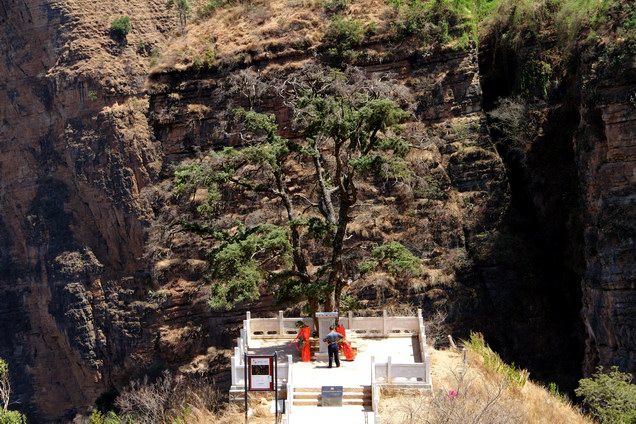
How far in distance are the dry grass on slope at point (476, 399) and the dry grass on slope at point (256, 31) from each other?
20084 mm

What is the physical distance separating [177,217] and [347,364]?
19187 millimetres

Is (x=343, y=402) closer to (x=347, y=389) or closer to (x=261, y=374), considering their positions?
(x=347, y=389)

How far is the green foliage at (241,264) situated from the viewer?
92.6 feet

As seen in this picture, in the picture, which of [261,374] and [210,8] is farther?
[210,8]

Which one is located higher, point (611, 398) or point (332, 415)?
point (332, 415)

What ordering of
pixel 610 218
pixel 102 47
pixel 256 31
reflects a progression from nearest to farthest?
1. pixel 610 218
2. pixel 256 31
3. pixel 102 47

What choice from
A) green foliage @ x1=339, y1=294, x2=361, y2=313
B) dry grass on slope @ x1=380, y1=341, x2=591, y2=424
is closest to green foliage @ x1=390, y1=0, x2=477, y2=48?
green foliage @ x1=339, y1=294, x2=361, y2=313

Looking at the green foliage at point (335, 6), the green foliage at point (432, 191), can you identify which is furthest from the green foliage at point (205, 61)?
the green foliage at point (432, 191)

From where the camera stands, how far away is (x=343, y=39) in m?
47.0

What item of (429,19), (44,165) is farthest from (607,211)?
(44,165)

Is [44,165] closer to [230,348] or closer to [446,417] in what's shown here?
[230,348]

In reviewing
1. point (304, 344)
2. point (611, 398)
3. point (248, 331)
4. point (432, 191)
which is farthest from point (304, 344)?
point (432, 191)

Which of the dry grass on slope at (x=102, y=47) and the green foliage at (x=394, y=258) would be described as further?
the dry grass on slope at (x=102, y=47)

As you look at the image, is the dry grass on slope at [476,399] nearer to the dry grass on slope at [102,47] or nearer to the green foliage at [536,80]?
the green foliage at [536,80]
